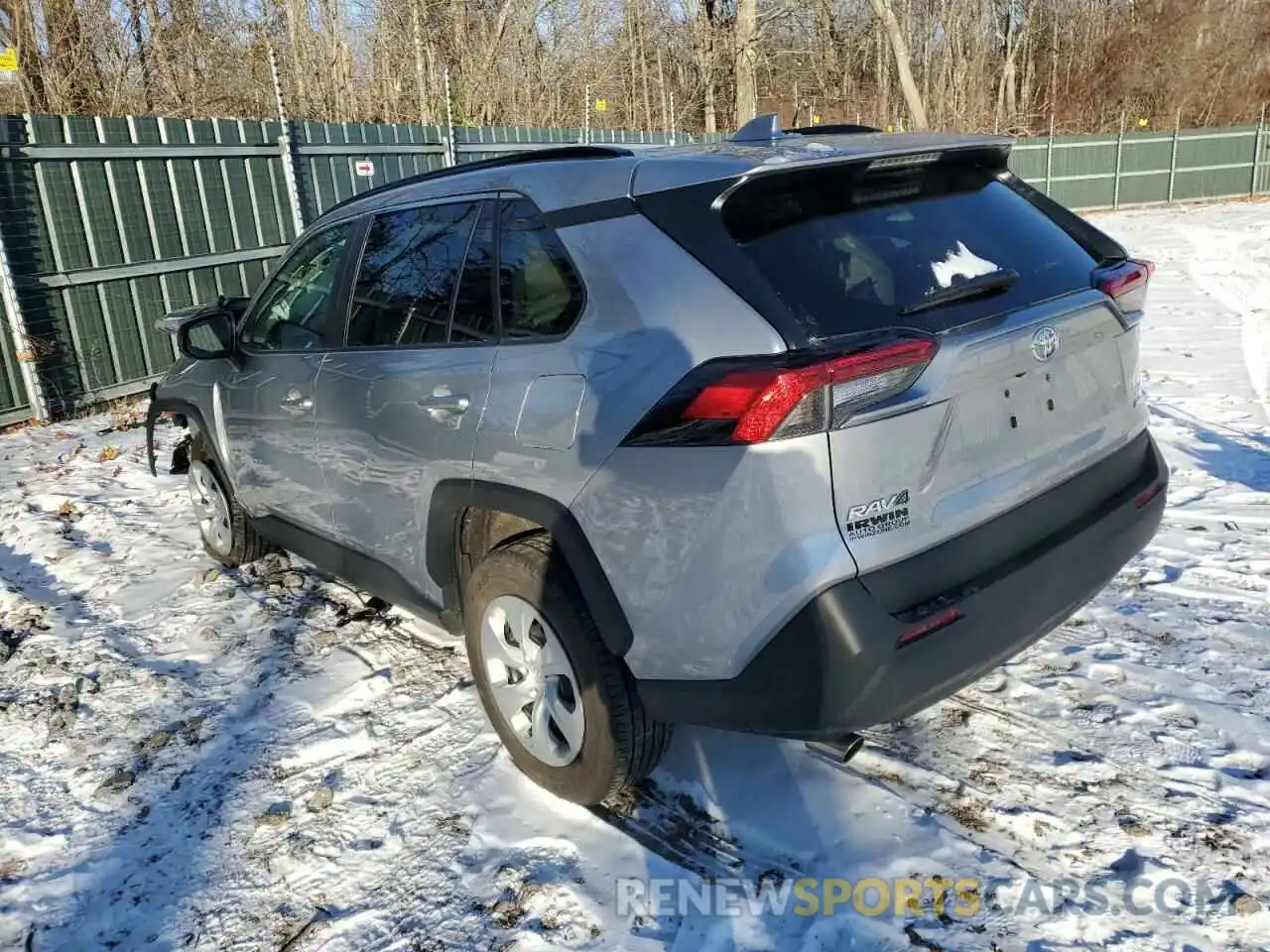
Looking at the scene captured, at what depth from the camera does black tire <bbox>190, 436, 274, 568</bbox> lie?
4773 millimetres

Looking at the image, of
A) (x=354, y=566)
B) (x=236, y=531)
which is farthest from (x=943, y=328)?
(x=236, y=531)

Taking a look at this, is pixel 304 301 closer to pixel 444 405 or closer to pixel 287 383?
pixel 287 383

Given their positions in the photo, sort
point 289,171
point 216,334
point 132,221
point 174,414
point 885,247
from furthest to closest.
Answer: point 289,171 → point 132,221 → point 174,414 → point 216,334 → point 885,247

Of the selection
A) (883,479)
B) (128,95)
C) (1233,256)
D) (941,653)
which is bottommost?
(1233,256)

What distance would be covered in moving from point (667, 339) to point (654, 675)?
0.87m

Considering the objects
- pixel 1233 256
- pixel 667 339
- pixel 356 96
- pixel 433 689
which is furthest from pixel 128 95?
pixel 1233 256

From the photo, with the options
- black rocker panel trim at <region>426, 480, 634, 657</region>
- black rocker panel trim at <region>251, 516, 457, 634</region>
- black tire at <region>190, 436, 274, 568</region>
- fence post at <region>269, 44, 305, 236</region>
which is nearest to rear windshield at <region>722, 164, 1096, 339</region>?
black rocker panel trim at <region>426, 480, 634, 657</region>

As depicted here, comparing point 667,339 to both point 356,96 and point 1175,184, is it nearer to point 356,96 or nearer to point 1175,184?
point 356,96

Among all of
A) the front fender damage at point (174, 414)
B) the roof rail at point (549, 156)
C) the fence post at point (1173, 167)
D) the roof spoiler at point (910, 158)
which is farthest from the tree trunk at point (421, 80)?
the fence post at point (1173, 167)

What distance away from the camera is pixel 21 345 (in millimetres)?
7832

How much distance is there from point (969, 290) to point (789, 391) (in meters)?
0.74

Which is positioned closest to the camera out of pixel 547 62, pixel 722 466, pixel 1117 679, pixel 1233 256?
pixel 722 466

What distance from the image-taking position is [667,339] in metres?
2.32

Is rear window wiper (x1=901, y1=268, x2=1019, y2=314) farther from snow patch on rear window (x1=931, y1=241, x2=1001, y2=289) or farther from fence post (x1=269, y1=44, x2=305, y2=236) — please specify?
fence post (x1=269, y1=44, x2=305, y2=236)
